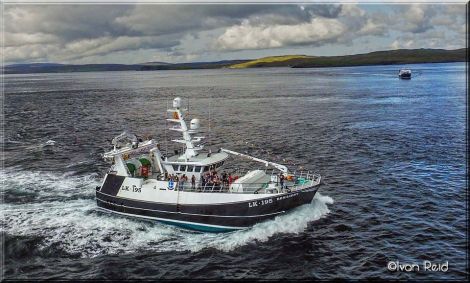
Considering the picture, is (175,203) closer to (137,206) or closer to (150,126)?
(137,206)

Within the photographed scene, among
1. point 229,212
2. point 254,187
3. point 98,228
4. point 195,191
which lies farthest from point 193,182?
point 98,228

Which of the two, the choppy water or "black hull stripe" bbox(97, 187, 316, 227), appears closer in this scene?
the choppy water

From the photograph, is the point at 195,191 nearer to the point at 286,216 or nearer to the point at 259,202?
the point at 259,202

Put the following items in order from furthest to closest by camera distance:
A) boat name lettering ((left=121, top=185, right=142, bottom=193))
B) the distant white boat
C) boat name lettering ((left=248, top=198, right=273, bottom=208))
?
1. the distant white boat
2. boat name lettering ((left=121, top=185, right=142, bottom=193))
3. boat name lettering ((left=248, top=198, right=273, bottom=208))

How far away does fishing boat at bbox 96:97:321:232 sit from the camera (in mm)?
38375

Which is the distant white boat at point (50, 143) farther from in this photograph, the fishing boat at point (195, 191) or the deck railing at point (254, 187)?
the deck railing at point (254, 187)

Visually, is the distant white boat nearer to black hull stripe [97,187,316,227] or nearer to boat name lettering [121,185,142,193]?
boat name lettering [121,185,142,193]

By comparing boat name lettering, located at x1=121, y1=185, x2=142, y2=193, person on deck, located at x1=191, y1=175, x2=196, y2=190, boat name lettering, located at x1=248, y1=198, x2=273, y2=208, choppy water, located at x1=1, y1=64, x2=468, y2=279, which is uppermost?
person on deck, located at x1=191, y1=175, x2=196, y2=190

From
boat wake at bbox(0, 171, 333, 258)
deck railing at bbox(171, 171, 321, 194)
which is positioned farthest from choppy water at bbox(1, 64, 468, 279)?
deck railing at bbox(171, 171, 321, 194)

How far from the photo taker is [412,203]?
4419 cm

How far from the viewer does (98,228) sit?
40281mm

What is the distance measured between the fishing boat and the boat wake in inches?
39.2

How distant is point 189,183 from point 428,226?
21.9 metres

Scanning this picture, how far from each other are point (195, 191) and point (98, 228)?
383 inches
